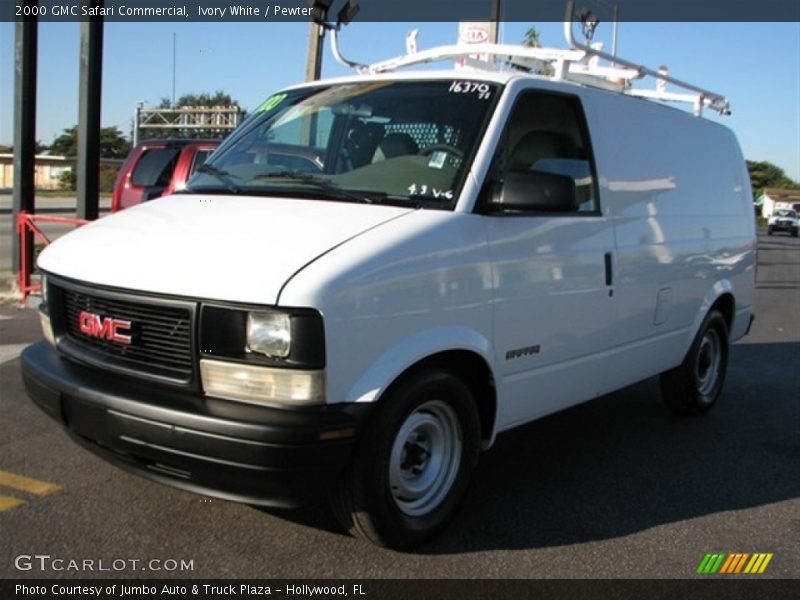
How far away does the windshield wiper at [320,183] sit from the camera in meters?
3.71

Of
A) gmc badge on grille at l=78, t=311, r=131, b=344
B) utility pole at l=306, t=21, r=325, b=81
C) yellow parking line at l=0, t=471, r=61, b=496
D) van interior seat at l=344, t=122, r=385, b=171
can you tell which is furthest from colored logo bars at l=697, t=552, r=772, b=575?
utility pole at l=306, t=21, r=325, b=81

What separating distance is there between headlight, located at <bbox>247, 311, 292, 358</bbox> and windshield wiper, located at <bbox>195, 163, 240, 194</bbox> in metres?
1.21

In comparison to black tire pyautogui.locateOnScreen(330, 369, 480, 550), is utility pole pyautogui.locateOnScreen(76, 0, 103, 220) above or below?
above

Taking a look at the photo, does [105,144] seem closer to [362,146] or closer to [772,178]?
[362,146]

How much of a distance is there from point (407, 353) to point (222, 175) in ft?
5.42

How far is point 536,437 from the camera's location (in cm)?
535

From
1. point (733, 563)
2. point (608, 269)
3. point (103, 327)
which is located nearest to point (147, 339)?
point (103, 327)

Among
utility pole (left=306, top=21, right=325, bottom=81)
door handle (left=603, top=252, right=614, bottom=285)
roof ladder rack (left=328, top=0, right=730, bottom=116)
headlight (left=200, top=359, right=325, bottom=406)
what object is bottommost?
headlight (left=200, top=359, right=325, bottom=406)

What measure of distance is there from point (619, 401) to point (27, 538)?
456 centimetres

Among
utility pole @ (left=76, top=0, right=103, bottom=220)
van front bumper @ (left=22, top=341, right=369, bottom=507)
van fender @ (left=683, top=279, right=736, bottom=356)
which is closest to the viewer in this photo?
van front bumper @ (left=22, top=341, right=369, bottom=507)

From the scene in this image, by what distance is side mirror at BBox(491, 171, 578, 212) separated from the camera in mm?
3680

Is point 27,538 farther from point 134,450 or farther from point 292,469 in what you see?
point 292,469

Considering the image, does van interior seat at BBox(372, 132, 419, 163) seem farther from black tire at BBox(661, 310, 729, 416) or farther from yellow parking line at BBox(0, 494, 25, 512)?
black tire at BBox(661, 310, 729, 416)

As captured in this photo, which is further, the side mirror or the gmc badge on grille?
the side mirror
